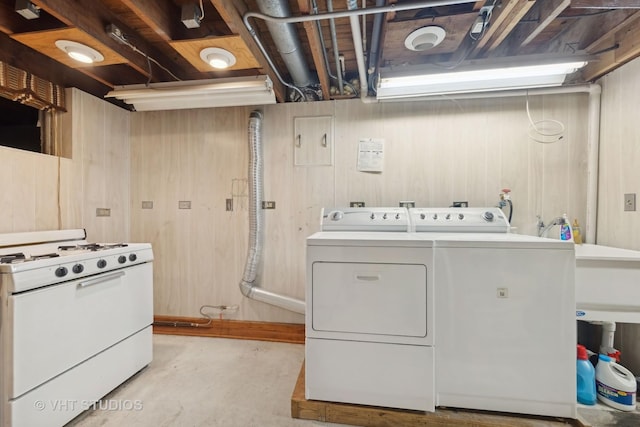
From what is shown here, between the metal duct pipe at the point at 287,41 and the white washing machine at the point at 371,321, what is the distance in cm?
136

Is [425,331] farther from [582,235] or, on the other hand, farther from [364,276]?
[582,235]

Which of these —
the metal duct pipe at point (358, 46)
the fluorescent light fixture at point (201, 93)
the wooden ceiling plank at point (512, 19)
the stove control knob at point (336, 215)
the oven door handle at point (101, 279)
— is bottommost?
the oven door handle at point (101, 279)

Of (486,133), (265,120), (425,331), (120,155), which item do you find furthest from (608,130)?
(120,155)

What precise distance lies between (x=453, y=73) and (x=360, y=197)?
3.86 ft

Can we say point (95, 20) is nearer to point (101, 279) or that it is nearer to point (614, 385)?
point (101, 279)

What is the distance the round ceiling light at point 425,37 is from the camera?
5.50 feet

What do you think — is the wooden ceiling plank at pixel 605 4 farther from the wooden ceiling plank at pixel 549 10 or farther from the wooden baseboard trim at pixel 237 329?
the wooden baseboard trim at pixel 237 329

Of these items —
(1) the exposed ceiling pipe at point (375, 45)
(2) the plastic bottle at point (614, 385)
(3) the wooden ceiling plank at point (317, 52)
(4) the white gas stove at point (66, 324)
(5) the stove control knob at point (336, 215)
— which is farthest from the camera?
(5) the stove control knob at point (336, 215)

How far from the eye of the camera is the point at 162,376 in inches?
77.5

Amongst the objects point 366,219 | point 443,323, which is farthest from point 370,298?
point 366,219

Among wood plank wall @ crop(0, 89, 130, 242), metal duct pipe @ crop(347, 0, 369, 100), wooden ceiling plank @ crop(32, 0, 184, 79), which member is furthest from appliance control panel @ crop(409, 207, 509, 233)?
wood plank wall @ crop(0, 89, 130, 242)

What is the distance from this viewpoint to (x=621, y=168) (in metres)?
1.94

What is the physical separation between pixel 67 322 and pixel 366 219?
197 centimetres

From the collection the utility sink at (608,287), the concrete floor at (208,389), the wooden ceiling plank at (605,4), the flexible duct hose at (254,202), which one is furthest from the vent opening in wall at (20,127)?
the utility sink at (608,287)
